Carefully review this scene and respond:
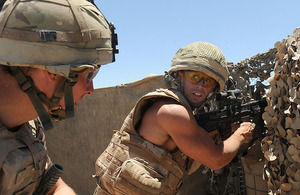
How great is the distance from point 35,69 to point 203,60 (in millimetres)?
1443

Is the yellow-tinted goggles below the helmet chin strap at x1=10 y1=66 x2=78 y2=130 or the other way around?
below

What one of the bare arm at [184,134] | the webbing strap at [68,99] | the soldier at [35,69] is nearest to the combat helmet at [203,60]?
the bare arm at [184,134]

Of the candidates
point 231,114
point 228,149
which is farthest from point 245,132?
point 228,149

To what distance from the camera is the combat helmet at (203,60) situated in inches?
99.0

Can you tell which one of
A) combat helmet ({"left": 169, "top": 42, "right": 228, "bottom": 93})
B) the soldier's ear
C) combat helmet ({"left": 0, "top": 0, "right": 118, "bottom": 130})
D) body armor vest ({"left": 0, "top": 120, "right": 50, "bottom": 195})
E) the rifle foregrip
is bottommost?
the rifle foregrip

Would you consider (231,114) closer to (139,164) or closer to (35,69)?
(139,164)

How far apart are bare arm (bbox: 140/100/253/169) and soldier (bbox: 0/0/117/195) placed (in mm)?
934

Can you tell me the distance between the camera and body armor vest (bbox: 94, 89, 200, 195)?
7.74 feet

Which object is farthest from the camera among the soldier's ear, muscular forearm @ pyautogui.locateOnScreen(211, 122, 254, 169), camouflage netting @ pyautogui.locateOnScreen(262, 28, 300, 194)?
muscular forearm @ pyautogui.locateOnScreen(211, 122, 254, 169)

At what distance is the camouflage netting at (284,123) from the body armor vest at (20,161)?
5.54 feet

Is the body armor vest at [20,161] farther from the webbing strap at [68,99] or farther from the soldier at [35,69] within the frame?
the webbing strap at [68,99]

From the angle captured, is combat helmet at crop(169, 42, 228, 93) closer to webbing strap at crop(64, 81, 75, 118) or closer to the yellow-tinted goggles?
the yellow-tinted goggles

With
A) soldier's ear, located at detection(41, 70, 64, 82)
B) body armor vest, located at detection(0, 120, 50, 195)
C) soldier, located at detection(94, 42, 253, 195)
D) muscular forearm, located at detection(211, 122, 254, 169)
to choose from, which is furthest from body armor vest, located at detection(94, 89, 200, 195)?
soldier's ear, located at detection(41, 70, 64, 82)

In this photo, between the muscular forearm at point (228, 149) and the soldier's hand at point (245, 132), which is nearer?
the muscular forearm at point (228, 149)
